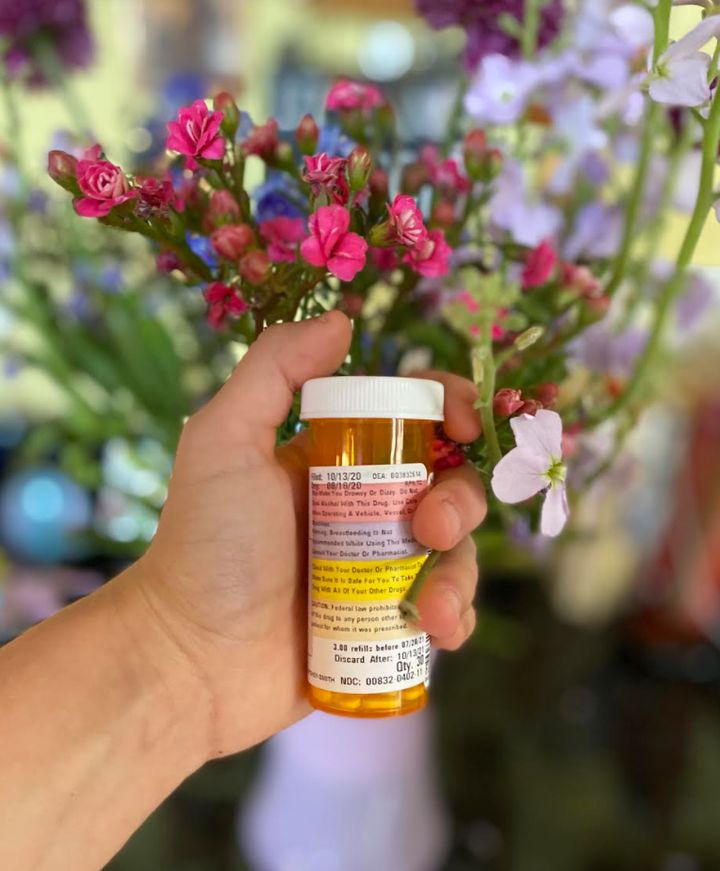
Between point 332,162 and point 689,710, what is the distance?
87cm

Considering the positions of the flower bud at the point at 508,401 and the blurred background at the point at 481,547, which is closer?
the flower bud at the point at 508,401

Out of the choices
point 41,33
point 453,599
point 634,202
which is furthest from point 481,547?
point 41,33

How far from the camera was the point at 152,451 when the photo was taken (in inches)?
22.8

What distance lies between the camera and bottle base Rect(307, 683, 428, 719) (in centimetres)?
36

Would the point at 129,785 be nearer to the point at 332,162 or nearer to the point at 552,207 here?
the point at 332,162

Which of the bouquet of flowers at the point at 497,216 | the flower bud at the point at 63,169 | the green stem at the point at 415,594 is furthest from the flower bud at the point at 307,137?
the green stem at the point at 415,594

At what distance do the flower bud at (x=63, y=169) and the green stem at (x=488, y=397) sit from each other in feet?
0.65

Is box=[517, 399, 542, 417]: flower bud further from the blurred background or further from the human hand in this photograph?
the blurred background

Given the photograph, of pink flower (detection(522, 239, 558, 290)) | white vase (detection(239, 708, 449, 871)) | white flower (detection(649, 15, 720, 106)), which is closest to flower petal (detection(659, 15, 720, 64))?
white flower (detection(649, 15, 720, 106))

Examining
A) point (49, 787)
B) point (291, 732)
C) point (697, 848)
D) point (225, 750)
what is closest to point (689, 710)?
point (697, 848)

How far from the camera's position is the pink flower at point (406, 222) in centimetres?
30

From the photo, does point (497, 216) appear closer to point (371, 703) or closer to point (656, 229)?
point (656, 229)

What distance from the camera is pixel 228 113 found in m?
0.34

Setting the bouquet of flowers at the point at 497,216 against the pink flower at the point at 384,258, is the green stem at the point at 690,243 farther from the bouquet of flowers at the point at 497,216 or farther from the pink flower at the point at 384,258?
the pink flower at the point at 384,258
